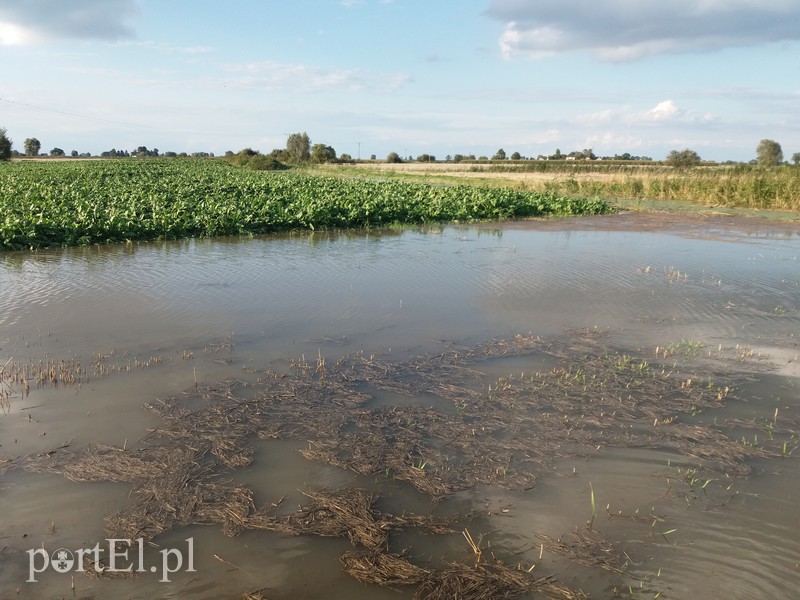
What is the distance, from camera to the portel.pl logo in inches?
139

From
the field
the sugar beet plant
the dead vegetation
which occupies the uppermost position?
the field

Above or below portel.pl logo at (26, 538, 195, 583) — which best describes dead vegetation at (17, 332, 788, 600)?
above

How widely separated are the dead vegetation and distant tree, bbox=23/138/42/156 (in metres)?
145

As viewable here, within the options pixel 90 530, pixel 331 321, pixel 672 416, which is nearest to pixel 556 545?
pixel 672 416

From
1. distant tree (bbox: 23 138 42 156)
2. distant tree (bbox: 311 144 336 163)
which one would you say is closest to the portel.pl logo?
distant tree (bbox: 311 144 336 163)

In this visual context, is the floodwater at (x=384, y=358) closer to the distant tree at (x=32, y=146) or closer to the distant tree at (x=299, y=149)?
the distant tree at (x=299, y=149)

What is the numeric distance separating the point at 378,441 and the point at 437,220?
1738 cm

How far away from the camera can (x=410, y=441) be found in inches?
202

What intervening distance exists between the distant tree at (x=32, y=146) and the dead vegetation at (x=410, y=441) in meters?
145

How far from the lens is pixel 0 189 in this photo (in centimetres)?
2266

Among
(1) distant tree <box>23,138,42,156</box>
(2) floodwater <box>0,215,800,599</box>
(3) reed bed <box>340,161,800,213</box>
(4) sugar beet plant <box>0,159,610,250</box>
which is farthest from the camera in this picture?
(1) distant tree <box>23,138,42,156</box>

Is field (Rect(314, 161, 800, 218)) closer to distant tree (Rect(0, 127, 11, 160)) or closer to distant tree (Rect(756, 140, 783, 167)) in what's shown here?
distant tree (Rect(756, 140, 783, 167))

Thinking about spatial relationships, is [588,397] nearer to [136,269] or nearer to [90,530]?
[90,530]

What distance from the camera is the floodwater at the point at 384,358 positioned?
144 inches
